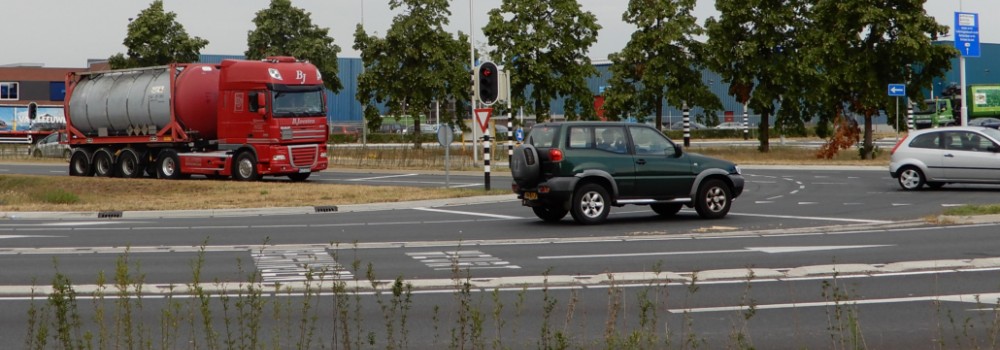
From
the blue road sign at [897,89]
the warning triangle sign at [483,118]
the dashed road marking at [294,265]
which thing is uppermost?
the blue road sign at [897,89]

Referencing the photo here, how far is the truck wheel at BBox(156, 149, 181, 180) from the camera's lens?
1400 inches

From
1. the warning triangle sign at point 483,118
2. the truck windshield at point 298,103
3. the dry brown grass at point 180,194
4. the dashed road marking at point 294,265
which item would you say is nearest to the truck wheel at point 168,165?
the dry brown grass at point 180,194

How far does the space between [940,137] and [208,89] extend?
20385 mm

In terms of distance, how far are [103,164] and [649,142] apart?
80.6 ft

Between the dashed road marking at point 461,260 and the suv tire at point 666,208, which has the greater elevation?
the suv tire at point 666,208

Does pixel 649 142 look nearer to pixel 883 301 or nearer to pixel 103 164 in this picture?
pixel 883 301

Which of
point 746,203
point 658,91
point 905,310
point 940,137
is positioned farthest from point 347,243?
point 658,91

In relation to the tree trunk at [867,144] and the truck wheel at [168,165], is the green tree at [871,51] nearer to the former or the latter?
the tree trunk at [867,144]

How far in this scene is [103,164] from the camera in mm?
38688

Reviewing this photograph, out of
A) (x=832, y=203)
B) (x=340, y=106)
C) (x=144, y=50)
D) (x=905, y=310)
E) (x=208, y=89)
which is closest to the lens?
(x=905, y=310)

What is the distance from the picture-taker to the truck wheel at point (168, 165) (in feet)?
117

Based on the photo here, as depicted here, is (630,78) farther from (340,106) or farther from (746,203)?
(340,106)

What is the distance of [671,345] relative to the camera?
795 cm

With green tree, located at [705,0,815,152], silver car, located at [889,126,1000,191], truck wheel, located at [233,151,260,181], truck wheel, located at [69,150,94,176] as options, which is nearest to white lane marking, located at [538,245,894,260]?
silver car, located at [889,126,1000,191]
